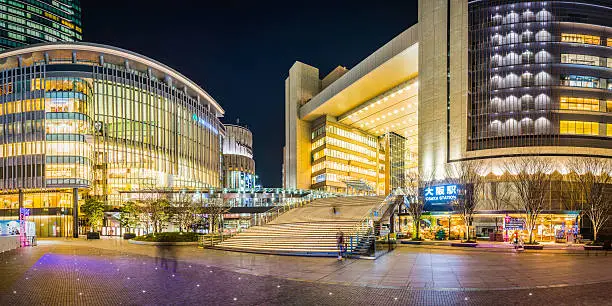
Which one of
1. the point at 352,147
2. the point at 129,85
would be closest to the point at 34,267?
the point at 129,85

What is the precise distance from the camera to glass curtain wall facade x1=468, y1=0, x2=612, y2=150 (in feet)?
161

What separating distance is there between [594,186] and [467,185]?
11353 millimetres

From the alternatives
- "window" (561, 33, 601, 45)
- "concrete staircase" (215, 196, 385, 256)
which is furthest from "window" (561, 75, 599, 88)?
"concrete staircase" (215, 196, 385, 256)

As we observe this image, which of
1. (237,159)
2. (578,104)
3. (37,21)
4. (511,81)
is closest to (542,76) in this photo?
(511,81)

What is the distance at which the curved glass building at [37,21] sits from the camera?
119000mm

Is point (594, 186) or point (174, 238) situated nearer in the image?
point (594, 186)

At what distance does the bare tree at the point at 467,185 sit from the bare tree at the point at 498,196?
1108 mm

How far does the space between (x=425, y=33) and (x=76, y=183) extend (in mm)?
59879

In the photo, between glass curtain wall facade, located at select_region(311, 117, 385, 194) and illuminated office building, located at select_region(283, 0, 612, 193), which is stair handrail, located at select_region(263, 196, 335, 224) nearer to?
illuminated office building, located at select_region(283, 0, 612, 193)

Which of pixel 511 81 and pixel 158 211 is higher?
pixel 511 81

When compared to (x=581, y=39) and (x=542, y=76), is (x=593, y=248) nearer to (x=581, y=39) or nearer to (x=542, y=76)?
(x=542, y=76)

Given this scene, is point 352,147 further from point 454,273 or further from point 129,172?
point 454,273

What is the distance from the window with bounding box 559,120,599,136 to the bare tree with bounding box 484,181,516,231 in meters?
9.33

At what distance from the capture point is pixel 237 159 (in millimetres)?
149750
